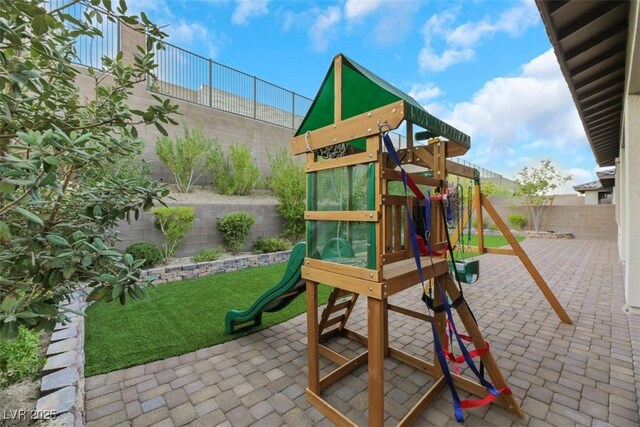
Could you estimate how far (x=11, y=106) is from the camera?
1.21m

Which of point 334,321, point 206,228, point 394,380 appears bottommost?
point 394,380

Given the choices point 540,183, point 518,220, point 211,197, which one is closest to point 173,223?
point 211,197

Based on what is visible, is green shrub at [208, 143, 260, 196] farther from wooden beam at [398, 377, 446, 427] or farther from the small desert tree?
the small desert tree

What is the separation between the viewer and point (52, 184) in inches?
36.3

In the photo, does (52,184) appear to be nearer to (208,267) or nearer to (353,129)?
(353,129)

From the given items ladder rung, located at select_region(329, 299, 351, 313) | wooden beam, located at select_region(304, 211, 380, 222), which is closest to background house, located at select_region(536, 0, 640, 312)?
wooden beam, located at select_region(304, 211, 380, 222)

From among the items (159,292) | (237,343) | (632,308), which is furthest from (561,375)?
(159,292)

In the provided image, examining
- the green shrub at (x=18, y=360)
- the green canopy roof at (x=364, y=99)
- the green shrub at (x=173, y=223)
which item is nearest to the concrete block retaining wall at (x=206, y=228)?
the green shrub at (x=173, y=223)

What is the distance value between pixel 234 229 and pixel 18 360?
468cm

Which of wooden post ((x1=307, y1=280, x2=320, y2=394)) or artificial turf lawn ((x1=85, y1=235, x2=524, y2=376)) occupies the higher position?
wooden post ((x1=307, y1=280, x2=320, y2=394))

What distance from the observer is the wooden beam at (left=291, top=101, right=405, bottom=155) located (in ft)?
5.17

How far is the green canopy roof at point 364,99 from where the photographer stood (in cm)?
175

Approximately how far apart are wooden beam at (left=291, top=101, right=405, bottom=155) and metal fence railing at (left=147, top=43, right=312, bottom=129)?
6.72 meters

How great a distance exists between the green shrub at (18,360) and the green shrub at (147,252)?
122 inches
